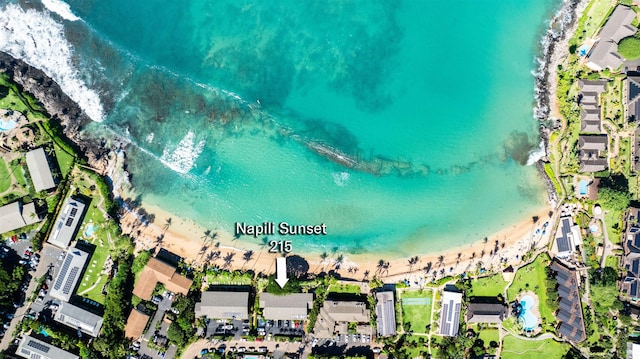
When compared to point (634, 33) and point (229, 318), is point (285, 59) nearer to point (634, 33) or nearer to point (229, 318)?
point (229, 318)

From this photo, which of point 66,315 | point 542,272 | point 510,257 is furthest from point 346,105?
point 66,315

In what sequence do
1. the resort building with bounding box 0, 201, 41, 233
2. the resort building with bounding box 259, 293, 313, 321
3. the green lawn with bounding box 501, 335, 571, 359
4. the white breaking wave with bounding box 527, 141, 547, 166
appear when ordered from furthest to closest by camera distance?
the white breaking wave with bounding box 527, 141, 547, 166 → the green lawn with bounding box 501, 335, 571, 359 → the resort building with bounding box 259, 293, 313, 321 → the resort building with bounding box 0, 201, 41, 233

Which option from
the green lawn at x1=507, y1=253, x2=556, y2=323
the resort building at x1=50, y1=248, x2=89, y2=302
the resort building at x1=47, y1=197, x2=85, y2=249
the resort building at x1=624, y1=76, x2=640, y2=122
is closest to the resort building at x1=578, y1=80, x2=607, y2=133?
the resort building at x1=624, y1=76, x2=640, y2=122

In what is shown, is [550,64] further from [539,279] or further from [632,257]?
[539,279]

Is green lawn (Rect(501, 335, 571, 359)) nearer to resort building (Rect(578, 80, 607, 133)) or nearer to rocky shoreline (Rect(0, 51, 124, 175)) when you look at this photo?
resort building (Rect(578, 80, 607, 133))

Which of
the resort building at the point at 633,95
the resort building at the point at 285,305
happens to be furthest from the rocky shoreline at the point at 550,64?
the resort building at the point at 285,305

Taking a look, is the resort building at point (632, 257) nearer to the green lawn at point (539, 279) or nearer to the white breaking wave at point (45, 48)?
the green lawn at point (539, 279)
